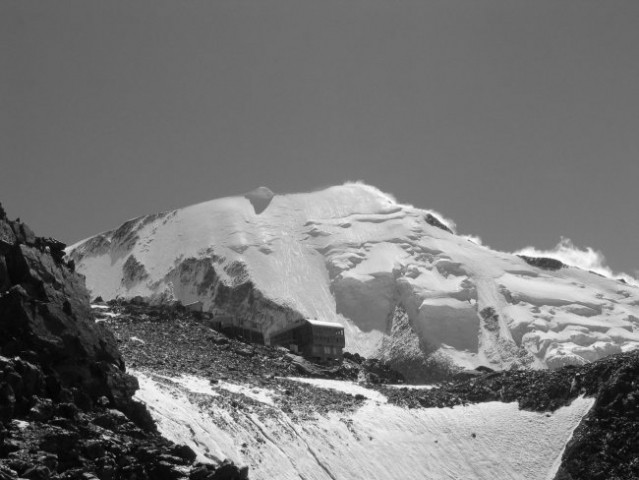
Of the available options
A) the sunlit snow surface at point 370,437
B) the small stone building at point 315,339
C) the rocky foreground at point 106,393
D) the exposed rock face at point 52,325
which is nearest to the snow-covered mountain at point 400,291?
the small stone building at point 315,339

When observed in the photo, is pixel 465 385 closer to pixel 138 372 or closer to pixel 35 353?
pixel 138 372

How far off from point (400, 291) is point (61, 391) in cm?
12855

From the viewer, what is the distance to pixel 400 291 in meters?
168

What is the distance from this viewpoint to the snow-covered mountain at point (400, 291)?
150625 millimetres

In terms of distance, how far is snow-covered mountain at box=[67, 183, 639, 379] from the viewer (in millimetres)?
150625

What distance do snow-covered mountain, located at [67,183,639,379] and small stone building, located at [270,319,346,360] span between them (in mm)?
23547

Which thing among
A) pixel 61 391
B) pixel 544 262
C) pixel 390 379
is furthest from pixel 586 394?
pixel 544 262

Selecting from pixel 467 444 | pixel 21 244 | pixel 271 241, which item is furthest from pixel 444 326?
pixel 21 244

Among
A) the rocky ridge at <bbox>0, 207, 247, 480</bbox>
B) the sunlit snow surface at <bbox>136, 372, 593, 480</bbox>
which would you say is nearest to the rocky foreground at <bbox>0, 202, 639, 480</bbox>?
the rocky ridge at <bbox>0, 207, 247, 480</bbox>

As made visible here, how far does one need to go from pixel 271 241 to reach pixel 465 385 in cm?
10406

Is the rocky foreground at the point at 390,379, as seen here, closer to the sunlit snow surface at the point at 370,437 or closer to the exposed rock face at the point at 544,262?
the sunlit snow surface at the point at 370,437

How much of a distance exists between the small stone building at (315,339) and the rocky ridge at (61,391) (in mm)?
64385

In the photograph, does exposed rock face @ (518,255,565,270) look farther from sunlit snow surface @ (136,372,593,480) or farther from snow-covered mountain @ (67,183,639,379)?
sunlit snow surface @ (136,372,593,480)

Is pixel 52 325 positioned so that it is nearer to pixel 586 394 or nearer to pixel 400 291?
pixel 586 394
